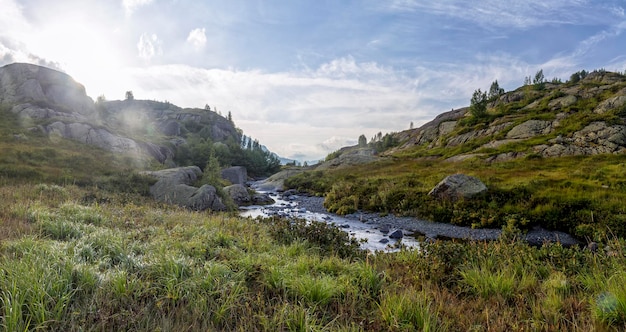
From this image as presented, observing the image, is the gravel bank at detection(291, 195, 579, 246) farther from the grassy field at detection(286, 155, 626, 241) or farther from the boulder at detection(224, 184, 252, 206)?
the boulder at detection(224, 184, 252, 206)

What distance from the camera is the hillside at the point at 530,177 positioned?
62.1 feet

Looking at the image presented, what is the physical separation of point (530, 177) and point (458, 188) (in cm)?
1058

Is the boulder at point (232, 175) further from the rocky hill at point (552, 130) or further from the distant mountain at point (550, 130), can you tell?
the rocky hill at point (552, 130)

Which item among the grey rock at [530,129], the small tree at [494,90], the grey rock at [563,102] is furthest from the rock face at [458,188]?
the small tree at [494,90]

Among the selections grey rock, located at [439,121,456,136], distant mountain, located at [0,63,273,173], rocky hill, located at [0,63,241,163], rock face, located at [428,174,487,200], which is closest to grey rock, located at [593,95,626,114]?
grey rock, located at [439,121,456,136]

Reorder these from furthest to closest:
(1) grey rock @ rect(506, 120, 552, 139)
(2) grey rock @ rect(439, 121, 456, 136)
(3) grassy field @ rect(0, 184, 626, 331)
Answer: (2) grey rock @ rect(439, 121, 456, 136), (1) grey rock @ rect(506, 120, 552, 139), (3) grassy field @ rect(0, 184, 626, 331)

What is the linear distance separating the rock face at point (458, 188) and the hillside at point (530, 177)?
1.76 feet

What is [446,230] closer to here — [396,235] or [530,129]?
[396,235]

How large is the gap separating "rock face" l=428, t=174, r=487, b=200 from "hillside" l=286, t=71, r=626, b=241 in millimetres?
537

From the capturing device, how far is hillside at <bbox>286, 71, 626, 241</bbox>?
1894 centimetres

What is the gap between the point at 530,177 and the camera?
1106 inches

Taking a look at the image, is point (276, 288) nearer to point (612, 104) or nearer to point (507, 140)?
point (507, 140)

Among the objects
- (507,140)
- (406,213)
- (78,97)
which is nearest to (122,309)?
(406,213)

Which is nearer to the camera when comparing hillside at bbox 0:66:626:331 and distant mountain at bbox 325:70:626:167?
hillside at bbox 0:66:626:331
